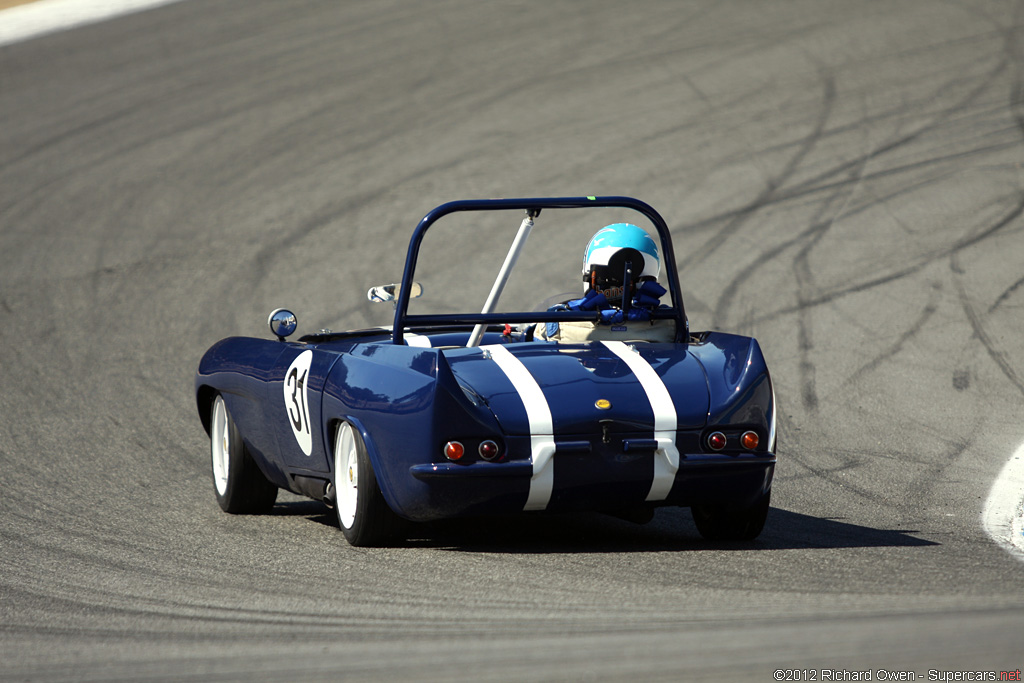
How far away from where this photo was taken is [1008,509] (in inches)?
268

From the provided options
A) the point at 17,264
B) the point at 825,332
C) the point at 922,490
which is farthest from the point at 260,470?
the point at 17,264

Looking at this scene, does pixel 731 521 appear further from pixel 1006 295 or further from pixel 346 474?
pixel 1006 295

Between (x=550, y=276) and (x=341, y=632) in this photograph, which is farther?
(x=550, y=276)

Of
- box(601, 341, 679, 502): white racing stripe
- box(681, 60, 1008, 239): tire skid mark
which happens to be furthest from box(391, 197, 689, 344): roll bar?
box(681, 60, 1008, 239): tire skid mark

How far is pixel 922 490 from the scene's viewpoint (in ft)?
24.4

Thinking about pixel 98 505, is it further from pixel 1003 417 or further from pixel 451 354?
pixel 1003 417

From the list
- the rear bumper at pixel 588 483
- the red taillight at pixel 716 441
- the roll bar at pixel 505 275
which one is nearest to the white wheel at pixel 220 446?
the roll bar at pixel 505 275

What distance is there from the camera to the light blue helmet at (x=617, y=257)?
6.77 m

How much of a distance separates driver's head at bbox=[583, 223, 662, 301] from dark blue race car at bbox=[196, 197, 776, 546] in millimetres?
11

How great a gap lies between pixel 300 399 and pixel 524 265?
26.5ft

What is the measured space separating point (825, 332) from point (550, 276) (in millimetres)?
3197

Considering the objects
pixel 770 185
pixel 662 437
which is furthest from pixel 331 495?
pixel 770 185

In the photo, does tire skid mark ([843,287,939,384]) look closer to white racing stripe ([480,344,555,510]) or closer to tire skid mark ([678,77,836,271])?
tire skid mark ([678,77,836,271])

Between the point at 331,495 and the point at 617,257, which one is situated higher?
the point at 617,257
